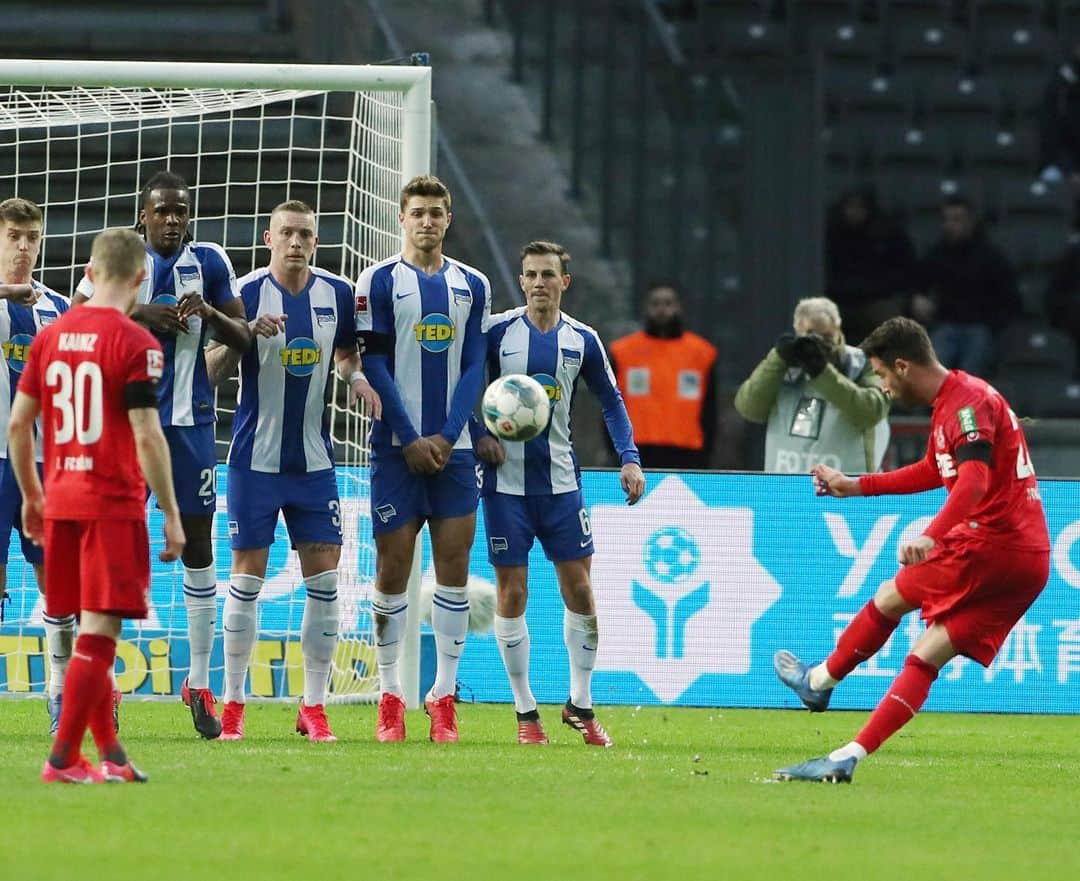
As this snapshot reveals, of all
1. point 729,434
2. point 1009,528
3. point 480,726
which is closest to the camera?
point 1009,528

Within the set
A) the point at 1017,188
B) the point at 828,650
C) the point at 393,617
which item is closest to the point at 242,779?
the point at 393,617

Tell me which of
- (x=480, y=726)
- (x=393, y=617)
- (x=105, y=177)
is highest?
(x=105, y=177)

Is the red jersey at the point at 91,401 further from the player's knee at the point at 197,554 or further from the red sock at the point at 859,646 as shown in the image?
the red sock at the point at 859,646

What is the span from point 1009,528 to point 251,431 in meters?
3.28

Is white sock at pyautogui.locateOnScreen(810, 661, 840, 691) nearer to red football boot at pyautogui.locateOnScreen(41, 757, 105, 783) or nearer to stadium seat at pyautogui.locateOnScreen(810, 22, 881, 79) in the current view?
red football boot at pyautogui.locateOnScreen(41, 757, 105, 783)

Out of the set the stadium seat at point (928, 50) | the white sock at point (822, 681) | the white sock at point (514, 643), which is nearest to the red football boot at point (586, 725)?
the white sock at point (514, 643)

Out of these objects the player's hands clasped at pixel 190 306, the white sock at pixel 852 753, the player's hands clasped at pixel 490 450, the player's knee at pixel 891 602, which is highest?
the player's hands clasped at pixel 190 306

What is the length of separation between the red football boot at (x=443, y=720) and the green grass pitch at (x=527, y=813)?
158 mm

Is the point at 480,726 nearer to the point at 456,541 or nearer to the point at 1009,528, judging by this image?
the point at 456,541

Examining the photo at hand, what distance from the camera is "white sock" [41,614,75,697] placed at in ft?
28.8

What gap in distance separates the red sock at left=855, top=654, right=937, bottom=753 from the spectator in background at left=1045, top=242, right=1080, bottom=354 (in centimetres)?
1149

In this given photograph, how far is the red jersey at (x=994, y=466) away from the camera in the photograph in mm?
7641

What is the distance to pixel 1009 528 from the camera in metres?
7.78

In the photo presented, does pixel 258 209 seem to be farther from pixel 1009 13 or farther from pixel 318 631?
pixel 1009 13
